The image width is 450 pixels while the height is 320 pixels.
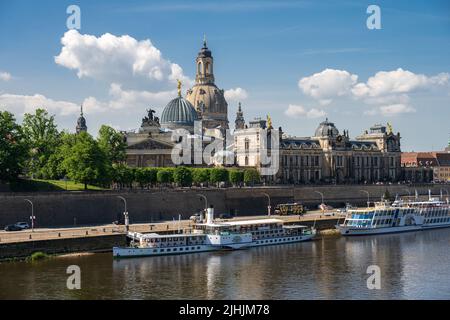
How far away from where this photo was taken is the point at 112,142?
81.8 meters

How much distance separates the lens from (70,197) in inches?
2522

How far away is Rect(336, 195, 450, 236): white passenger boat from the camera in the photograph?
6806cm

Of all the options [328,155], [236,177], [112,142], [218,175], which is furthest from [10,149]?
[328,155]

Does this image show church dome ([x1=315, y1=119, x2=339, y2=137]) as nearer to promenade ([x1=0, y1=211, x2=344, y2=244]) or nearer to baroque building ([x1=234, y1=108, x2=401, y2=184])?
baroque building ([x1=234, y1=108, x2=401, y2=184])

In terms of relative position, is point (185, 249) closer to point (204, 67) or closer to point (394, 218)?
point (394, 218)

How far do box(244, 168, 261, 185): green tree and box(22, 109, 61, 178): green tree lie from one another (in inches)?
1018

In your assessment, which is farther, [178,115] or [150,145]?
[178,115]

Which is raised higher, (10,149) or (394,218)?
(10,149)

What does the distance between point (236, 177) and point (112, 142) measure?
707 inches

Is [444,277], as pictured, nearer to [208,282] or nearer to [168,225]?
[208,282]

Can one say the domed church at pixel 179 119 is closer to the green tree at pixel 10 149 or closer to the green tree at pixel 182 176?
the green tree at pixel 182 176

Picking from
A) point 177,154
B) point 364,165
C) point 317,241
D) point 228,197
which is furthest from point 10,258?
point 364,165
